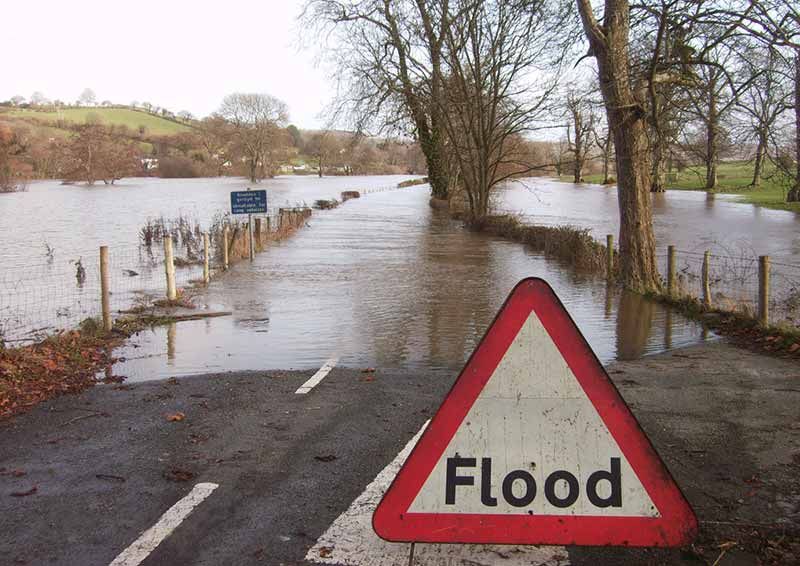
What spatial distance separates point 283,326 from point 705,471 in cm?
832

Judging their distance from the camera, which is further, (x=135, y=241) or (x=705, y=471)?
(x=135, y=241)

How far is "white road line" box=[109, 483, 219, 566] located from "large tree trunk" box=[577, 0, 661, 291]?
12040 millimetres

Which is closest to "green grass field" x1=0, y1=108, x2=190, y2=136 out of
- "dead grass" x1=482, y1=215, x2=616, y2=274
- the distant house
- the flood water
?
the distant house

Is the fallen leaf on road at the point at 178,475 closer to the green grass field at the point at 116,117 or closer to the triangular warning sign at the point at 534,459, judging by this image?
the triangular warning sign at the point at 534,459

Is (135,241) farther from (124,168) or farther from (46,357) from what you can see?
(124,168)

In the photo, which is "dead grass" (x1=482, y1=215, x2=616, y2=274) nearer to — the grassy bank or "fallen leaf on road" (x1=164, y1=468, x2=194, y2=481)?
the grassy bank

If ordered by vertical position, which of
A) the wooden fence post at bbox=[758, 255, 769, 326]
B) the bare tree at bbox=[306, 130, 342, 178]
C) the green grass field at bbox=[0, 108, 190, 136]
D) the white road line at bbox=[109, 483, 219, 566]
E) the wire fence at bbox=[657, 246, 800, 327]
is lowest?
the wire fence at bbox=[657, 246, 800, 327]

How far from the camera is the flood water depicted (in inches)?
389

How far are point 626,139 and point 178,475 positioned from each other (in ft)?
41.0

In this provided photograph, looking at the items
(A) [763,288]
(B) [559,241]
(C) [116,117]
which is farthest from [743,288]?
(C) [116,117]

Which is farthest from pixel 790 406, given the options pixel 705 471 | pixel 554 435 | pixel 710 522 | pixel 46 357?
pixel 46 357

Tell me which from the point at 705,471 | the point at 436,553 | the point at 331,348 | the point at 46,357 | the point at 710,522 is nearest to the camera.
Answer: the point at 436,553

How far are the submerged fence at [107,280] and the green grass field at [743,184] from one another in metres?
10.3

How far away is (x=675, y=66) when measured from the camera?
1248 centimetres
